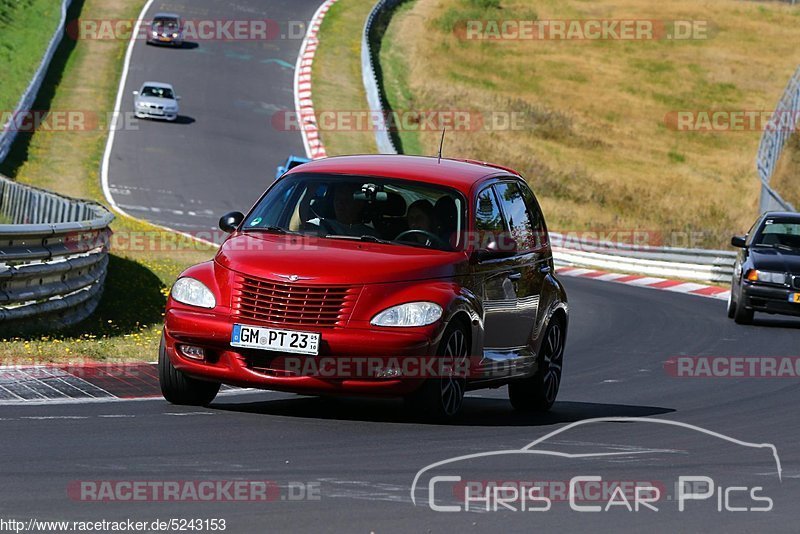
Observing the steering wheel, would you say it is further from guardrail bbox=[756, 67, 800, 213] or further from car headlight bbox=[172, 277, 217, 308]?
guardrail bbox=[756, 67, 800, 213]

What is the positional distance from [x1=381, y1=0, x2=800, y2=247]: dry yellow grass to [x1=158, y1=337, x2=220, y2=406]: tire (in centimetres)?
3113

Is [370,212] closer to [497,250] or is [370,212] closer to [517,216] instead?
[497,250]

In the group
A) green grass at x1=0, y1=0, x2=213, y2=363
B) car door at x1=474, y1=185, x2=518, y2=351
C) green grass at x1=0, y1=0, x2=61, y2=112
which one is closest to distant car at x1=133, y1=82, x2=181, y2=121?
green grass at x1=0, y1=0, x2=213, y2=363

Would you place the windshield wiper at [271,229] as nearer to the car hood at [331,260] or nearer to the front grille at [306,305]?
the car hood at [331,260]

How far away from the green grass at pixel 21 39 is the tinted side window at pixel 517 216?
111 ft

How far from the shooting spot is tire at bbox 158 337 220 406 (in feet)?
30.7

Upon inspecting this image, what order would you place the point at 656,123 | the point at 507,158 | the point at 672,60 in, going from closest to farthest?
the point at 507,158
the point at 656,123
the point at 672,60

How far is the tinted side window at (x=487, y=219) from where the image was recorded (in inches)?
391

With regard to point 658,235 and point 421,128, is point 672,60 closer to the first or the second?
point 421,128

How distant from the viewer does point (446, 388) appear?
9.17 metres

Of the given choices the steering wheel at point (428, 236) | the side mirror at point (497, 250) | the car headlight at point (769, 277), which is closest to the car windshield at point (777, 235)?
the car headlight at point (769, 277)

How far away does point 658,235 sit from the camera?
4153 centimetres

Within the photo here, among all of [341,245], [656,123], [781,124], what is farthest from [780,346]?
[656,123]

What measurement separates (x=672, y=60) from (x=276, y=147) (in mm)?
32455
